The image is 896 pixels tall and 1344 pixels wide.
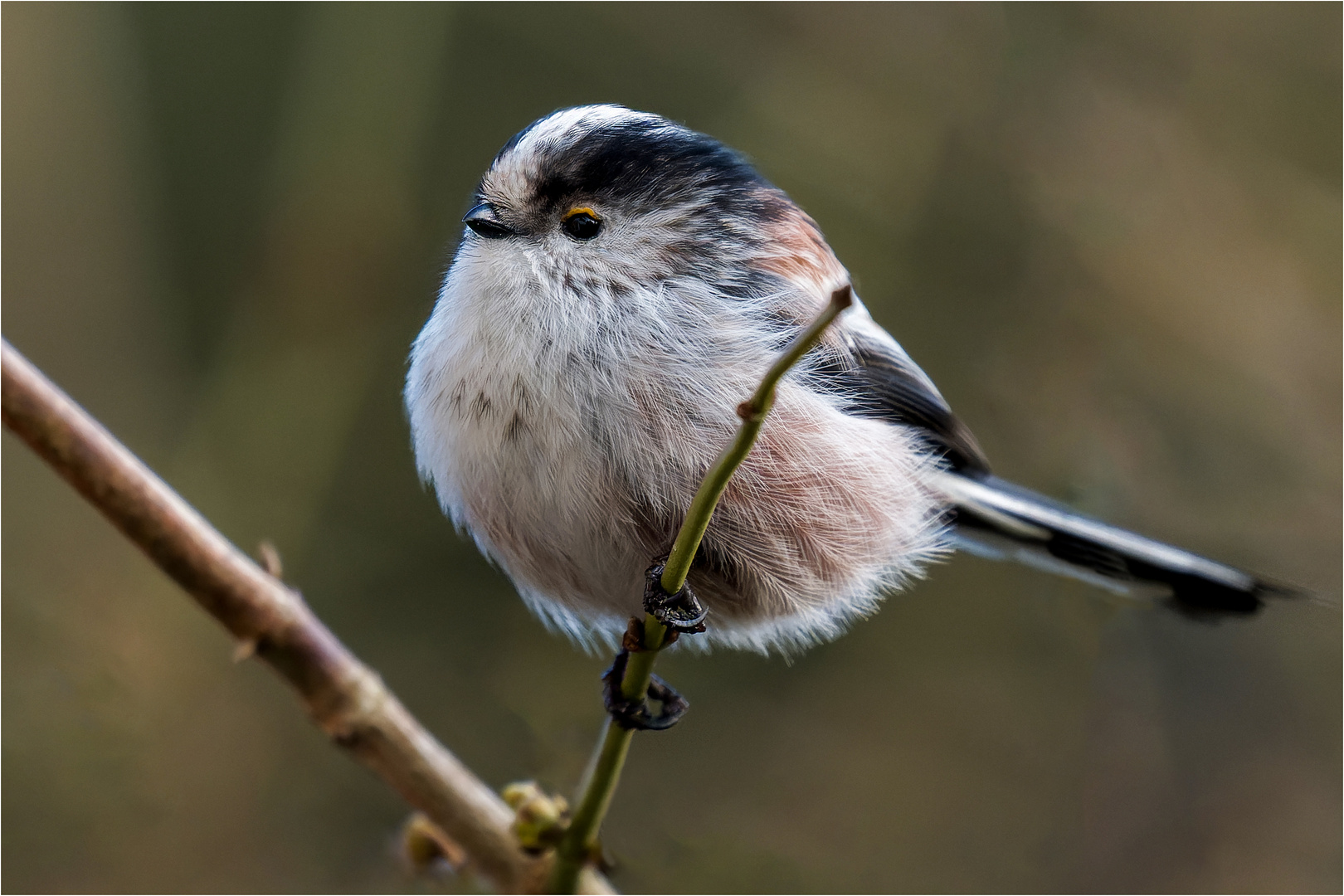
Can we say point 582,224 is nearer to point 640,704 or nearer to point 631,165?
point 631,165

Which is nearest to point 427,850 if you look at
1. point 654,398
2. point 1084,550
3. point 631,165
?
point 654,398

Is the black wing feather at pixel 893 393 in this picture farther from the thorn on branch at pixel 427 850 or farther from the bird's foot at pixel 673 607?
the thorn on branch at pixel 427 850

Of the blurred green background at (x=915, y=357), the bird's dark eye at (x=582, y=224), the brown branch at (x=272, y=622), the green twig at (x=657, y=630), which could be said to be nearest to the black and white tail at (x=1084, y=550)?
the blurred green background at (x=915, y=357)

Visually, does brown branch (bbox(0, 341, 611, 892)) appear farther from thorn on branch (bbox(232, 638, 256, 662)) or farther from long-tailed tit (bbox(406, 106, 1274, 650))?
long-tailed tit (bbox(406, 106, 1274, 650))

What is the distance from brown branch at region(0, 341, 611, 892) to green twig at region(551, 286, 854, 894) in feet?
0.28

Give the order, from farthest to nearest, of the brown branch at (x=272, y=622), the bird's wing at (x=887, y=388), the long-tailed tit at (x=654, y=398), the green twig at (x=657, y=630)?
the bird's wing at (x=887, y=388)
the long-tailed tit at (x=654, y=398)
the brown branch at (x=272, y=622)
the green twig at (x=657, y=630)

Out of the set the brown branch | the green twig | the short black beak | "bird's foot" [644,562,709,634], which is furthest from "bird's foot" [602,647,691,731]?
the short black beak

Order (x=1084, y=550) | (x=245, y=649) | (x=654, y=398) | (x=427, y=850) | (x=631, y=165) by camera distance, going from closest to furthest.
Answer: (x=245, y=649)
(x=654, y=398)
(x=427, y=850)
(x=631, y=165)
(x=1084, y=550)

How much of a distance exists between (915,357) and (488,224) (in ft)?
7.83

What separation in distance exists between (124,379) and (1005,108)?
3.34 metres

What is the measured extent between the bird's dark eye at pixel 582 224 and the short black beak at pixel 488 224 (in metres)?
0.13

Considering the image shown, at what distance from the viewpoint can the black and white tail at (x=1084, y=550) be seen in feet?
8.77

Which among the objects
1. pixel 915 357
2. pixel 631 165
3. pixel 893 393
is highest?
pixel 631 165

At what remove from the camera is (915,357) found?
4172 millimetres
